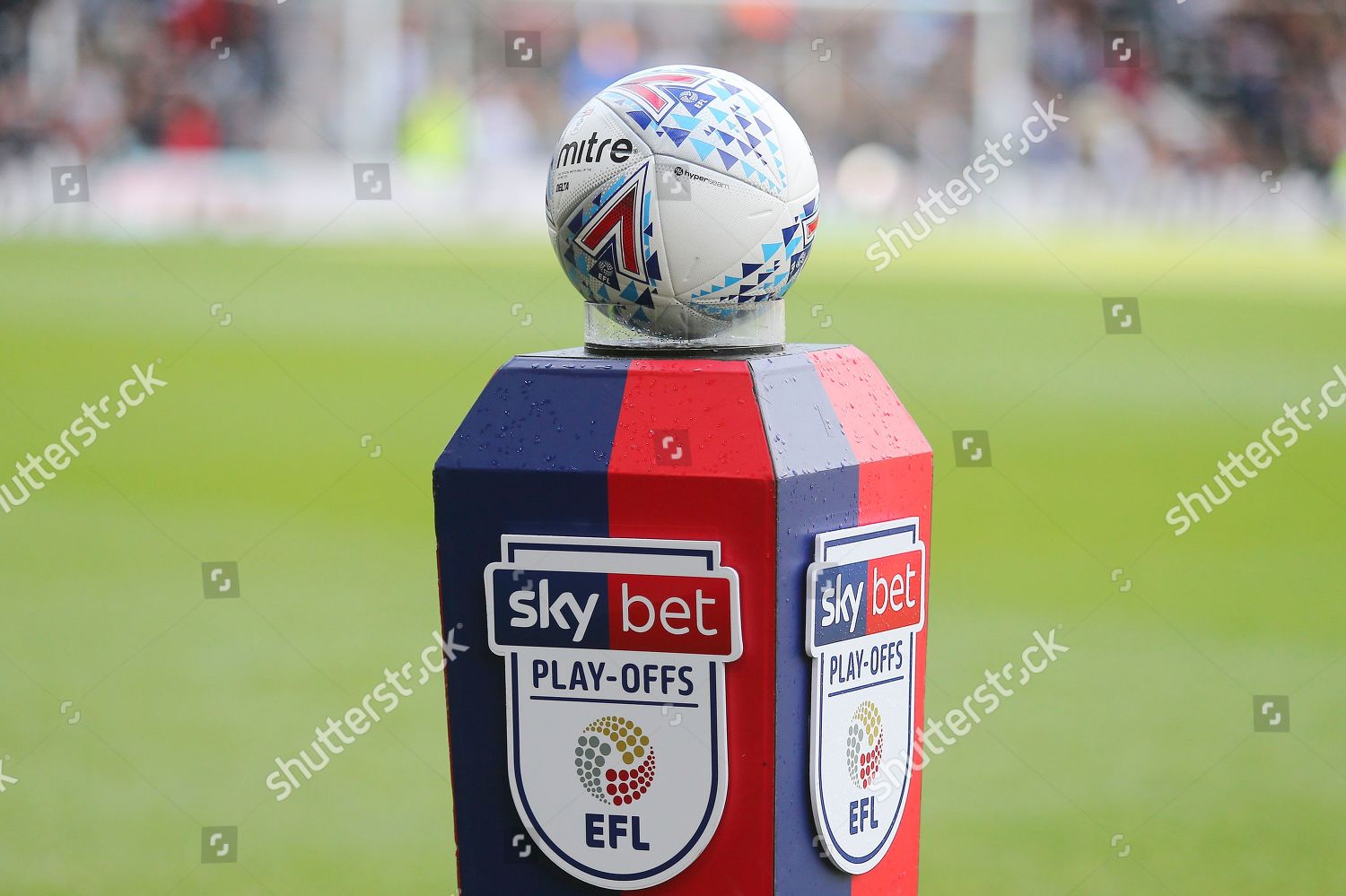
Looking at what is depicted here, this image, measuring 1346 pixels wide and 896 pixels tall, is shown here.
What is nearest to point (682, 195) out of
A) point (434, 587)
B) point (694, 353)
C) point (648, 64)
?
point (694, 353)

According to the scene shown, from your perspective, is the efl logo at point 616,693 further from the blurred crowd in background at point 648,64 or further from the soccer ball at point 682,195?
the blurred crowd in background at point 648,64

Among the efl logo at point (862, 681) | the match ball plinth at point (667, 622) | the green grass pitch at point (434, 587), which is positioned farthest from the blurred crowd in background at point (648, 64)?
the match ball plinth at point (667, 622)

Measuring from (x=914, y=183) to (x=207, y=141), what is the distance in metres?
11.4

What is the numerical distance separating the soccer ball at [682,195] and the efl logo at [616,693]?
1.70 feet

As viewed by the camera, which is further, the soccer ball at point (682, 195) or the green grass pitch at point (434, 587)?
the green grass pitch at point (434, 587)

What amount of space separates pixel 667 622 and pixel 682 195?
76 centimetres

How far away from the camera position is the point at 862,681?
2820 millimetres

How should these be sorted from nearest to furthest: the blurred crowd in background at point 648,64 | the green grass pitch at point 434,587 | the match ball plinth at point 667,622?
the match ball plinth at point 667,622 → the green grass pitch at point 434,587 → the blurred crowd in background at point 648,64

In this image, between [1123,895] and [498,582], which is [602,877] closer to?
[498,582]

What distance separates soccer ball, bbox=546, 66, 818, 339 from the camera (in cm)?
279

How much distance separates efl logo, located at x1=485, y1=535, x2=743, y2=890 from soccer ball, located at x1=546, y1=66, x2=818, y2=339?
52cm

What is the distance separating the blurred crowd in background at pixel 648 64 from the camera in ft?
81.6

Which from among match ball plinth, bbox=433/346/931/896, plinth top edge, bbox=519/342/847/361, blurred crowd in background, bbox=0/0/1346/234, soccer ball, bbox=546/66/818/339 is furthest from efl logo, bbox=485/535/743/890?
blurred crowd in background, bbox=0/0/1346/234

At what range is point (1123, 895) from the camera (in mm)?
4176
